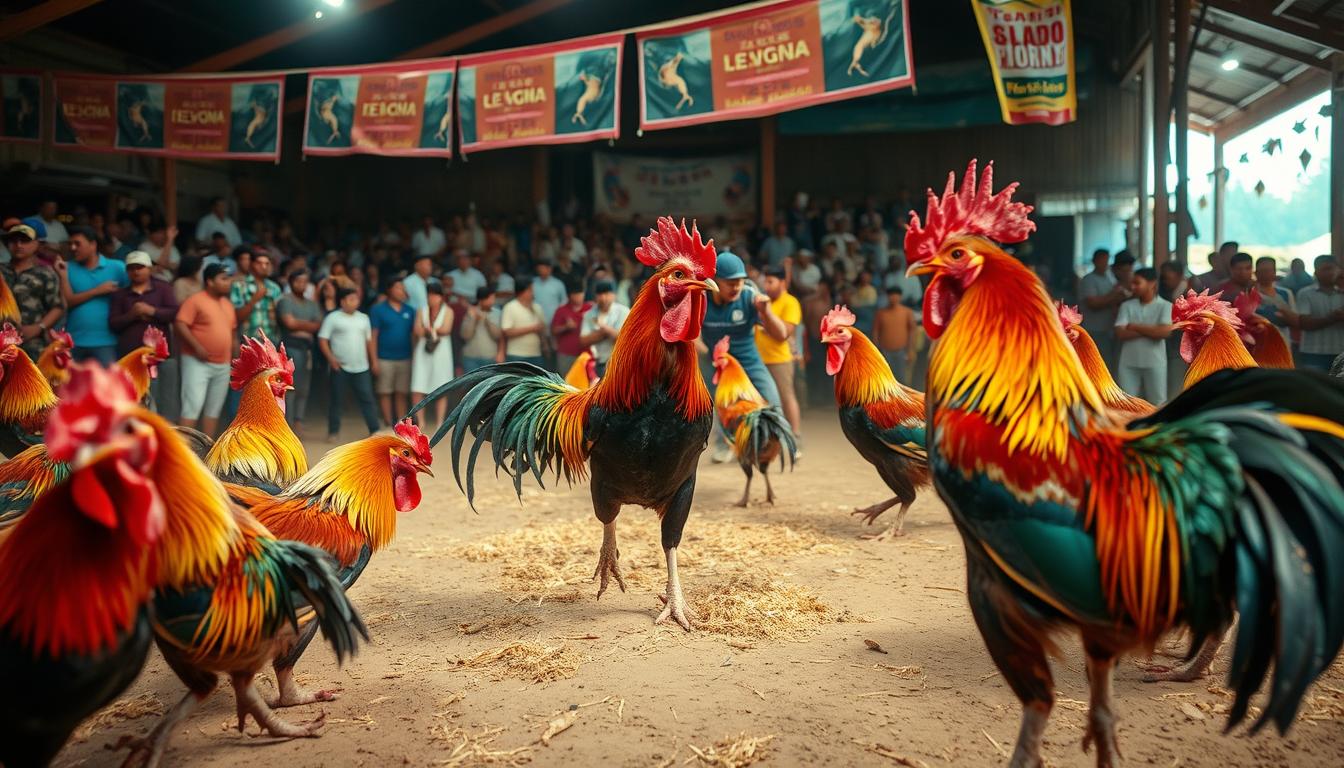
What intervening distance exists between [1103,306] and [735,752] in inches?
330

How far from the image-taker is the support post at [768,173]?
552 inches

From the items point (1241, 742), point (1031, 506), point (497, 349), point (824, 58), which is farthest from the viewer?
point (497, 349)

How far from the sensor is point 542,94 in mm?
10961

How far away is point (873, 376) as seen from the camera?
18.7 feet

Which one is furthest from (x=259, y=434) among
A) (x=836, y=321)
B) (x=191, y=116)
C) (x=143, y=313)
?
(x=191, y=116)

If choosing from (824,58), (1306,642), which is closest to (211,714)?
(1306,642)

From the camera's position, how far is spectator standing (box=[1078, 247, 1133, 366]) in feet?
30.9

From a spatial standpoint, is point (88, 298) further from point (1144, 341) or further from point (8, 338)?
point (1144, 341)

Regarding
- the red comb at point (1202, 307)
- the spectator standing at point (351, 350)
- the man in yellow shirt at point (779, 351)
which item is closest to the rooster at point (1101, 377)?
the red comb at point (1202, 307)

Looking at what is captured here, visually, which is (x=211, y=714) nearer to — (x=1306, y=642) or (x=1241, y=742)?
(x=1306, y=642)

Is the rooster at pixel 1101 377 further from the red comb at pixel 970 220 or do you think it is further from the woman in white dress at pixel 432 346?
the woman in white dress at pixel 432 346

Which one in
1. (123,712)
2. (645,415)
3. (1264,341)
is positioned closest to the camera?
(123,712)

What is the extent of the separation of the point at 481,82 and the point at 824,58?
443cm

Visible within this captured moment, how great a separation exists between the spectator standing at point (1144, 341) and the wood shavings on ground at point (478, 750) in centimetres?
688
